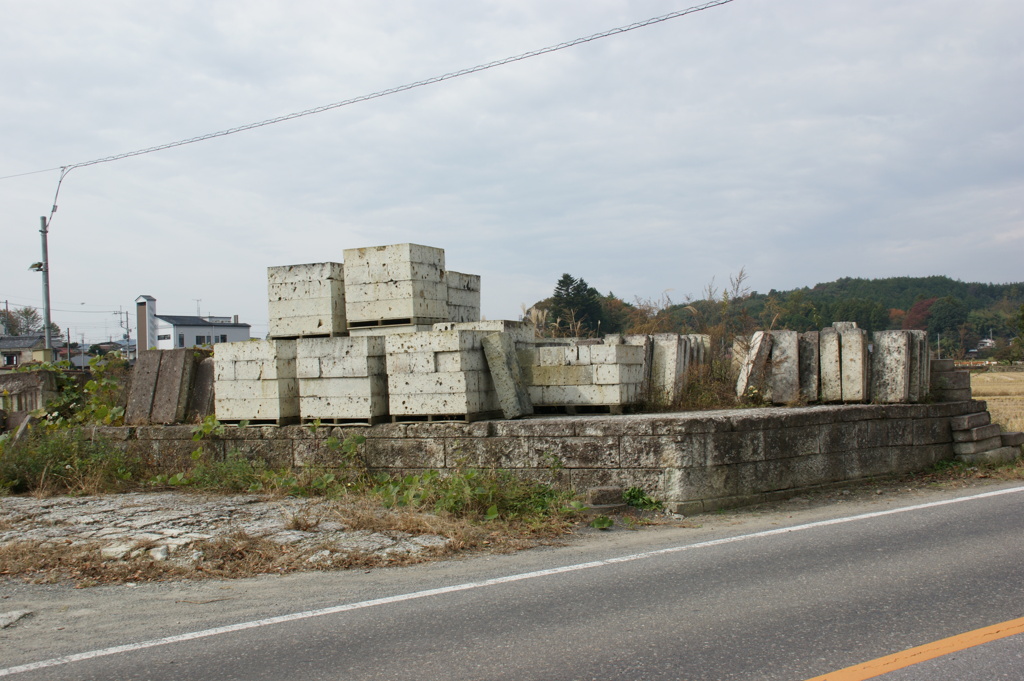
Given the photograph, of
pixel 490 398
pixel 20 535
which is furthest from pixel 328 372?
pixel 20 535

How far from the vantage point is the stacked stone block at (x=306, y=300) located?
10.6m

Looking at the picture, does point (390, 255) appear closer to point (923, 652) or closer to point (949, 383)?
point (923, 652)

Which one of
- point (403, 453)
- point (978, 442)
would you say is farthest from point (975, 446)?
point (403, 453)

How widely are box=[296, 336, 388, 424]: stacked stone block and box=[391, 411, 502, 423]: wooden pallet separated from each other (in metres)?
0.36

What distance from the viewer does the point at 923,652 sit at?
4148 mm

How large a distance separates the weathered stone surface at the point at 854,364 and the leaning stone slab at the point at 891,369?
0.62 feet

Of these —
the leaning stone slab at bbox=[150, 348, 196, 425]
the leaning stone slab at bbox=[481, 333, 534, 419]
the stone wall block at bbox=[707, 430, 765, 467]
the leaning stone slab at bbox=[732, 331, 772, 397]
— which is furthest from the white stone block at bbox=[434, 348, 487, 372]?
the leaning stone slab at bbox=[150, 348, 196, 425]

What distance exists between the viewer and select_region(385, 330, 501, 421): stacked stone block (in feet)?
30.4

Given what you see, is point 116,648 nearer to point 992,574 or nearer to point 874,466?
point 992,574

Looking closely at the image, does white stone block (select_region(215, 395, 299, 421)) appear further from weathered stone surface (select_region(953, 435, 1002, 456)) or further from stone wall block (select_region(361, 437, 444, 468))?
weathered stone surface (select_region(953, 435, 1002, 456))

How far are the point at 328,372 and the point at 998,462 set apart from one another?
9.32 meters

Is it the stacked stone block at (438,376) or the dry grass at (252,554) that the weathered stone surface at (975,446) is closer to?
the dry grass at (252,554)

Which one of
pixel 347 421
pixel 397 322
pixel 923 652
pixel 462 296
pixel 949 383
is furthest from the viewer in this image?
pixel 462 296

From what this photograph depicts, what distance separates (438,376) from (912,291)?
94.0 m
